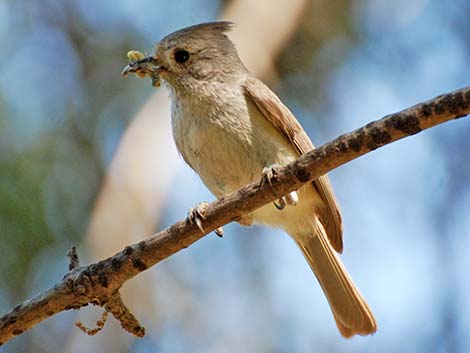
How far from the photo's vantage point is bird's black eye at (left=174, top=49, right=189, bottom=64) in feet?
15.0

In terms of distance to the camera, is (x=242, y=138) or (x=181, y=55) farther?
(x=181, y=55)

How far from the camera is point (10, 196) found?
257 inches

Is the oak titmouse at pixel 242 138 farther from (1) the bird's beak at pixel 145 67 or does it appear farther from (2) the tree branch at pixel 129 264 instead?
(2) the tree branch at pixel 129 264

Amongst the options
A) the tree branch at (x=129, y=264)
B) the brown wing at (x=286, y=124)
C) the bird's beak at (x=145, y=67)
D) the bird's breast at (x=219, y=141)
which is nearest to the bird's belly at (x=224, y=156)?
the bird's breast at (x=219, y=141)

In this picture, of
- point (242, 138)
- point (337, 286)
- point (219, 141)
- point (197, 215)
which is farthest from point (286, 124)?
point (337, 286)

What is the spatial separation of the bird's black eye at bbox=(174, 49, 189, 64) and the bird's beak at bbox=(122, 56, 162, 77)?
11 cm

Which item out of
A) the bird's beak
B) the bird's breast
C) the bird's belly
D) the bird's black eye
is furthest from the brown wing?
the bird's beak

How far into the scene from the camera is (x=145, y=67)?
4512mm

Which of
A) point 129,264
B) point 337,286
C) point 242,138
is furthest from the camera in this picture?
point 337,286

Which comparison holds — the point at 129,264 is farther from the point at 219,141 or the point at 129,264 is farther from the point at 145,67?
the point at 145,67

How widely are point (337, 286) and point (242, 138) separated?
125 centimetres

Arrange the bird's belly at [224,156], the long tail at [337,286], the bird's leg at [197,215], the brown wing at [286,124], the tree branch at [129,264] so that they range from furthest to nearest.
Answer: the long tail at [337,286], the brown wing at [286,124], the bird's belly at [224,156], the bird's leg at [197,215], the tree branch at [129,264]

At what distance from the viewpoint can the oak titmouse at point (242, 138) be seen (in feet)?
13.8

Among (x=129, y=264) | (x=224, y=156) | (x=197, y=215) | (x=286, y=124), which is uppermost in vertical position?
(x=286, y=124)
